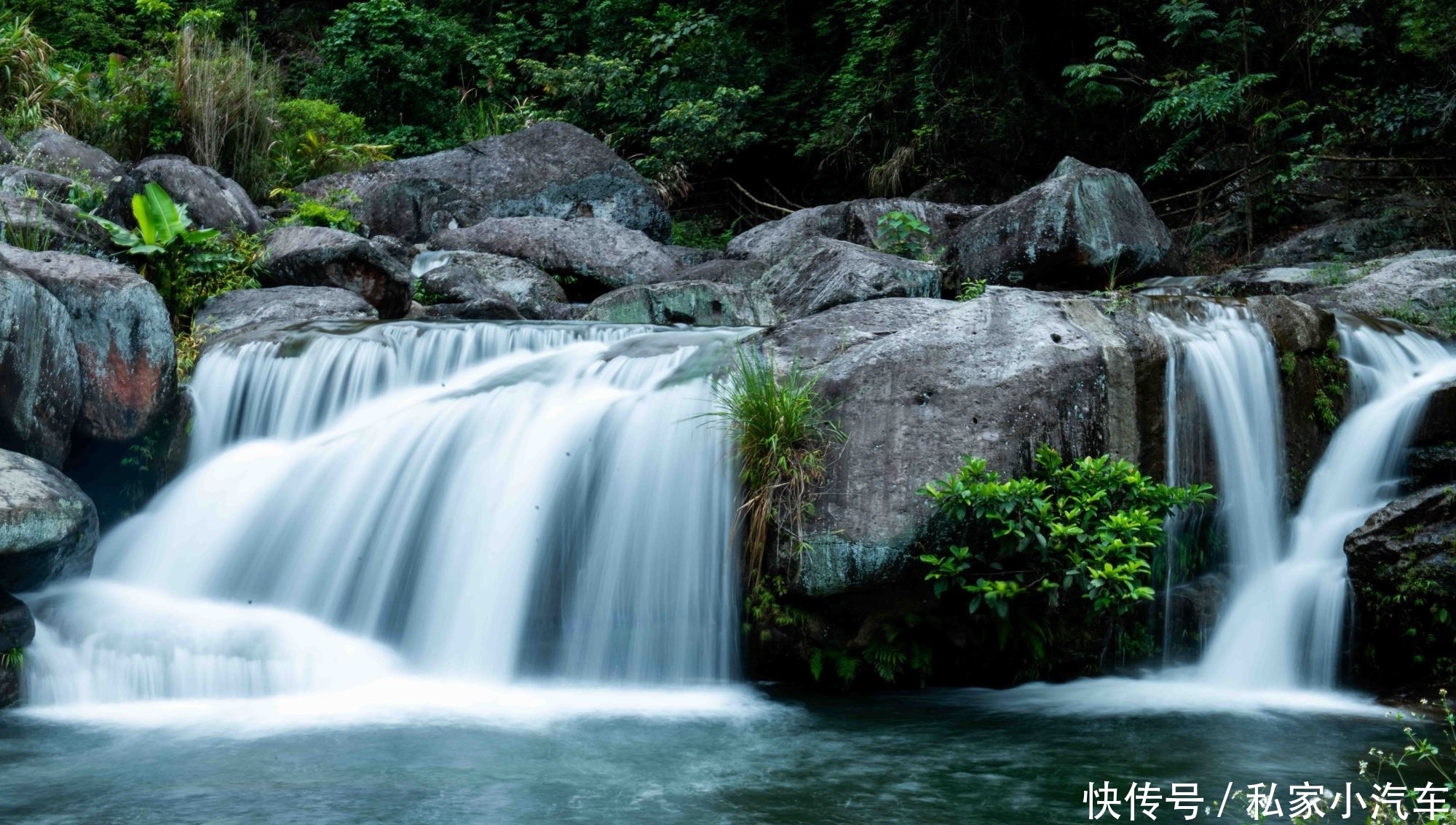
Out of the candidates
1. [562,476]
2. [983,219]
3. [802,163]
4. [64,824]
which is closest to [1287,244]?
[983,219]

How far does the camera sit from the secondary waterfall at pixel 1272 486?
5.83m

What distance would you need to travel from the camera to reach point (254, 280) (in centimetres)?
958

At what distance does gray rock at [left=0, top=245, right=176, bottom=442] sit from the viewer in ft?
22.4

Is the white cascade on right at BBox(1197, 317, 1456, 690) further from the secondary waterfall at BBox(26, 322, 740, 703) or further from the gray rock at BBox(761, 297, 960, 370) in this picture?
the secondary waterfall at BBox(26, 322, 740, 703)

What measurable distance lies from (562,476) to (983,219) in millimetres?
5757

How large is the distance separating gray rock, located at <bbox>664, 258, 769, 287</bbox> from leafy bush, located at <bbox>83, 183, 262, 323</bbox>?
3.69m

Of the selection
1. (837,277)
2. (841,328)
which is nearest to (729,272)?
(837,277)

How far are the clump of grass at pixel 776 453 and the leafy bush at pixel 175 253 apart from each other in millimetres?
4833

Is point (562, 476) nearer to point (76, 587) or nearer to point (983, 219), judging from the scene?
point (76, 587)

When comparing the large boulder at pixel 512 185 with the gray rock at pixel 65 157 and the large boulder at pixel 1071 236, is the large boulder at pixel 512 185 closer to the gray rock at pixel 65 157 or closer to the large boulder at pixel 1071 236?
the gray rock at pixel 65 157

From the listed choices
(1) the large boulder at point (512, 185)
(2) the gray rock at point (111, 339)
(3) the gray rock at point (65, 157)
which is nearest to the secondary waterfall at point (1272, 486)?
(2) the gray rock at point (111, 339)

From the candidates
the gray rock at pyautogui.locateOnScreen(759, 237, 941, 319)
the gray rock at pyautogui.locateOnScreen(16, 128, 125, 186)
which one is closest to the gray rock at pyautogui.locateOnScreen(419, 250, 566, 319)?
the gray rock at pyautogui.locateOnScreen(759, 237, 941, 319)

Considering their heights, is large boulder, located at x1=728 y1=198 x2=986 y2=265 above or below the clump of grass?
above

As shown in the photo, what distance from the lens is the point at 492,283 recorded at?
10.9 m
